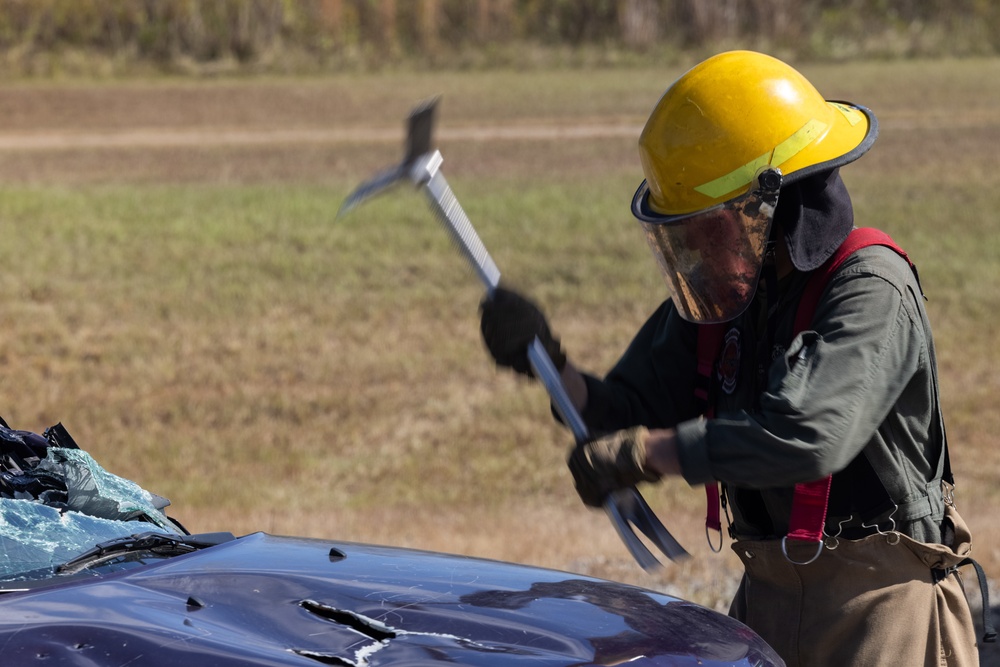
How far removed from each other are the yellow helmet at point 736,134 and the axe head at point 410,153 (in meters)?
0.46

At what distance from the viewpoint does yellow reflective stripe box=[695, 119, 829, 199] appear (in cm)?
262

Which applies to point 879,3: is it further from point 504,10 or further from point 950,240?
point 950,240

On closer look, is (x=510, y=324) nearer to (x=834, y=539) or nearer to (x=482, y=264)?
(x=482, y=264)

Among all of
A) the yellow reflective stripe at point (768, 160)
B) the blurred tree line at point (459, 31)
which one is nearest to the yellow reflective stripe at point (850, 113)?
the yellow reflective stripe at point (768, 160)

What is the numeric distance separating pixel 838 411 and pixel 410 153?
41.0 inches

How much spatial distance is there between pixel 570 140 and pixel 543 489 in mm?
9392

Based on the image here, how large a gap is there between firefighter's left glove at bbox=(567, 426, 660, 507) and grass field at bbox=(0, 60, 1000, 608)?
106 inches

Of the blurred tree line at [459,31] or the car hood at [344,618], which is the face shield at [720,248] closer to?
the car hood at [344,618]

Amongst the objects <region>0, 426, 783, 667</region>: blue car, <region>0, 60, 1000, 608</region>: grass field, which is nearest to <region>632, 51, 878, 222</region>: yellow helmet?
<region>0, 426, 783, 667</region>: blue car

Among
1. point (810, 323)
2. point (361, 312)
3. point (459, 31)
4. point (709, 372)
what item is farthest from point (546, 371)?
point (459, 31)

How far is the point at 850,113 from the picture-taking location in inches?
111

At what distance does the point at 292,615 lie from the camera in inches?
89.7

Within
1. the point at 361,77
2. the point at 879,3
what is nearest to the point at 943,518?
the point at 361,77

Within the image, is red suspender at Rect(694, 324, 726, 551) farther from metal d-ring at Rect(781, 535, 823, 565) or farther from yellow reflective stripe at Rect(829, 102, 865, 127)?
yellow reflective stripe at Rect(829, 102, 865, 127)
